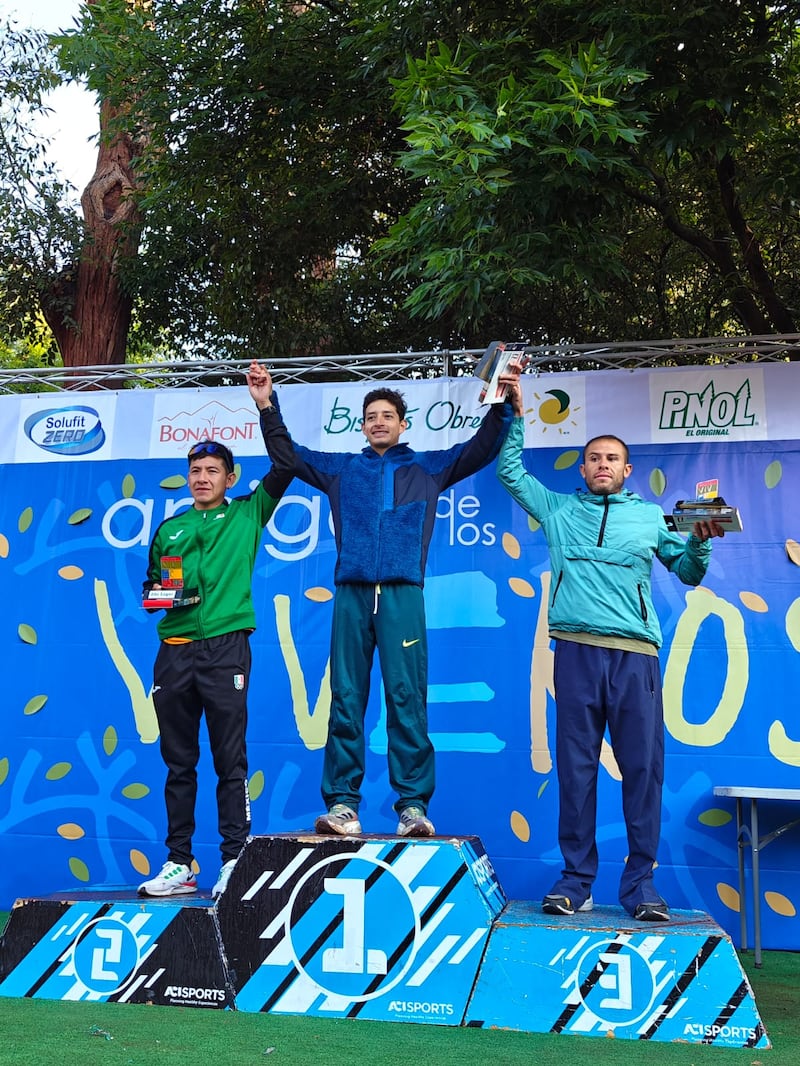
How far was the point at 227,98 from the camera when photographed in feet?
21.5

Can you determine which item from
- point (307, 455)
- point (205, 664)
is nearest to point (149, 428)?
point (307, 455)

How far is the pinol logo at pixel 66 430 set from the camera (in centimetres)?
476

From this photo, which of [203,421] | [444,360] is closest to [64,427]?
[203,421]

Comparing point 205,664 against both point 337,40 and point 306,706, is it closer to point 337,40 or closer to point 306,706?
point 306,706

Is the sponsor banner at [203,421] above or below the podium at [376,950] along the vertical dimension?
above

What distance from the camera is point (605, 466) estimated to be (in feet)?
11.0

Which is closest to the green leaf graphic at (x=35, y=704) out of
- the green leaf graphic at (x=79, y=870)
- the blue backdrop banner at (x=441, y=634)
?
the blue backdrop banner at (x=441, y=634)

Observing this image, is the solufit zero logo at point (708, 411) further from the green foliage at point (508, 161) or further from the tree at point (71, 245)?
the tree at point (71, 245)

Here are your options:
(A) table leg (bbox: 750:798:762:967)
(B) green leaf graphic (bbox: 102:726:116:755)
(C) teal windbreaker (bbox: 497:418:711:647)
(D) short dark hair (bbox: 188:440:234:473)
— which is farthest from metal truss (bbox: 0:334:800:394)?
(A) table leg (bbox: 750:798:762:967)

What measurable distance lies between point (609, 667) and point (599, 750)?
246 millimetres

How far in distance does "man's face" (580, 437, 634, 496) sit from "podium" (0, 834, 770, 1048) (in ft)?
3.84

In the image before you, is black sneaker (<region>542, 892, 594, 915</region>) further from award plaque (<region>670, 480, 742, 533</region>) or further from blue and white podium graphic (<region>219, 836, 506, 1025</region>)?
award plaque (<region>670, 480, 742, 533</region>)

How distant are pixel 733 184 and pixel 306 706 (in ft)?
11.9

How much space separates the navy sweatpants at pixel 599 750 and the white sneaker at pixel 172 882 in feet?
3.79
